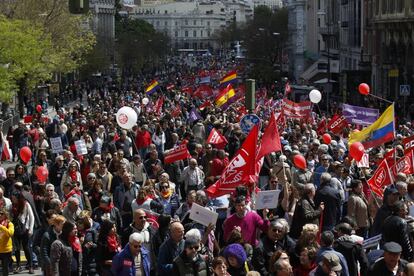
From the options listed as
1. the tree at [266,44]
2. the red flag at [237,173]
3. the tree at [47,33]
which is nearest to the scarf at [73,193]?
the red flag at [237,173]

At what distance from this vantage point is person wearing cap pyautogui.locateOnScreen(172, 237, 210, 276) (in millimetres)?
10992

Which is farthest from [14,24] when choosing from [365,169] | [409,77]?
[365,169]

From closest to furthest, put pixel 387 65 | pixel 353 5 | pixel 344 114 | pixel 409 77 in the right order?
1. pixel 344 114
2. pixel 409 77
3. pixel 387 65
4. pixel 353 5

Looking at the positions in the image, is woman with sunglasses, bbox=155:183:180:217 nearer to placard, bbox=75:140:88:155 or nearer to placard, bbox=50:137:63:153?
placard, bbox=75:140:88:155

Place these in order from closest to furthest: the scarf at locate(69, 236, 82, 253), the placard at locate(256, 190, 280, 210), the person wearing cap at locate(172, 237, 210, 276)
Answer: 1. the person wearing cap at locate(172, 237, 210, 276)
2. the scarf at locate(69, 236, 82, 253)
3. the placard at locate(256, 190, 280, 210)

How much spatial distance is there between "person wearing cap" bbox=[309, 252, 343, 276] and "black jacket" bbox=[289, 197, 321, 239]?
3.33m

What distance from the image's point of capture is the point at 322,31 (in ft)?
315

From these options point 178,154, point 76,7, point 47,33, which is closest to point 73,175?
point 178,154

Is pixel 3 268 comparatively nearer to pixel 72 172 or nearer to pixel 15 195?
pixel 15 195

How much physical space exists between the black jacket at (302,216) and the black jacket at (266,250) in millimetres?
1712

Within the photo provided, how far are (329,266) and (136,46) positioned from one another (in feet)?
415

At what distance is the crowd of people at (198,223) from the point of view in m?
11.2

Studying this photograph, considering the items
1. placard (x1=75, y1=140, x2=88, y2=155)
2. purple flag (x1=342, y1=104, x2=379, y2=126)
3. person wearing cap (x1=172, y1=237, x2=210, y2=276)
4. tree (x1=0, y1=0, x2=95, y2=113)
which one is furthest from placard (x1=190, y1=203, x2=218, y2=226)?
tree (x1=0, y1=0, x2=95, y2=113)

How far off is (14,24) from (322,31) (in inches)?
1911
